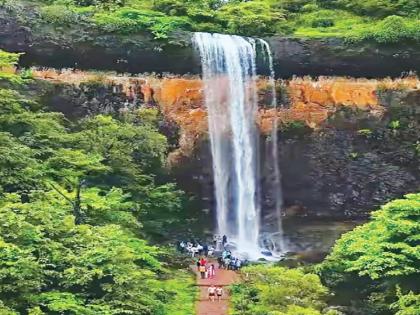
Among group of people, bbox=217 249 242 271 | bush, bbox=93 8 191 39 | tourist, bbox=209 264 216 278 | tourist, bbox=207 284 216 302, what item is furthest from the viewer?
bush, bbox=93 8 191 39

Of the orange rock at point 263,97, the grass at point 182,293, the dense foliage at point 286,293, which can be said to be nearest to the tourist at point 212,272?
the grass at point 182,293

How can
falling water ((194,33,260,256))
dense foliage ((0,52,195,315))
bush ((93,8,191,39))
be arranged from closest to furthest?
dense foliage ((0,52,195,315)) < bush ((93,8,191,39)) < falling water ((194,33,260,256))

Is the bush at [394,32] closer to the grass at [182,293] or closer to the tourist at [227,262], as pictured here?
the tourist at [227,262]

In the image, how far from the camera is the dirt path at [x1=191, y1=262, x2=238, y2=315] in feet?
60.0

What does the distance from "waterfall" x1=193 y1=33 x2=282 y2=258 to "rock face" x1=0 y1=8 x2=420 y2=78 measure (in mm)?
759

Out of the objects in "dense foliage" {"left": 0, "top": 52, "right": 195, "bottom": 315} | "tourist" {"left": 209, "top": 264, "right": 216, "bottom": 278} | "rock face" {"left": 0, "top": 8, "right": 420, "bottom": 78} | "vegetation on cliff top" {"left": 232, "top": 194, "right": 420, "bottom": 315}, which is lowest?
"tourist" {"left": 209, "top": 264, "right": 216, "bottom": 278}

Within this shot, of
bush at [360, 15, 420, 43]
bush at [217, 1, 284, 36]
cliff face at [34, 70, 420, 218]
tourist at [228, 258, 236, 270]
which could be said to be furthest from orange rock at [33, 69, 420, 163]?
tourist at [228, 258, 236, 270]

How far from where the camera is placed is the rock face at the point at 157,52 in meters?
26.3

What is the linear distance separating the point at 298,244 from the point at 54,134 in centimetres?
1188

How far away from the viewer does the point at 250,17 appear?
28.6 m

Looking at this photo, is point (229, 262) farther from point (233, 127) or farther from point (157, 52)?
point (157, 52)

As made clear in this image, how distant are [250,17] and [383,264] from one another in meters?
15.4

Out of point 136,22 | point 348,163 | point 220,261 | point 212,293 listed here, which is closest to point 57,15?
point 136,22

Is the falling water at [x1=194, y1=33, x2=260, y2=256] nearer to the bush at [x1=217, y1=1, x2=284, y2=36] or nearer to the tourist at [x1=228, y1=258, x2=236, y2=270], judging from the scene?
the bush at [x1=217, y1=1, x2=284, y2=36]
